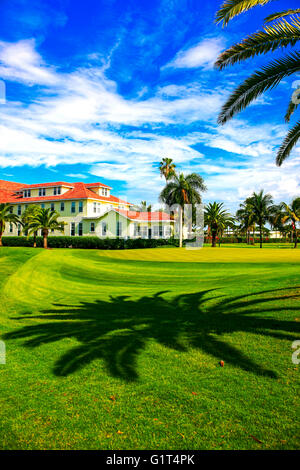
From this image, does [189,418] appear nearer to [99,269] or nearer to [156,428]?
[156,428]

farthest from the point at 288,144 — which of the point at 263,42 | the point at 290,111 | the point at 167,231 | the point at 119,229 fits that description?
the point at 167,231

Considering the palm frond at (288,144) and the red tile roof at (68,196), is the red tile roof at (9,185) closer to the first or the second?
the red tile roof at (68,196)

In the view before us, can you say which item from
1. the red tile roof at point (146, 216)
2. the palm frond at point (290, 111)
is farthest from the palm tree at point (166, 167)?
the palm frond at point (290, 111)

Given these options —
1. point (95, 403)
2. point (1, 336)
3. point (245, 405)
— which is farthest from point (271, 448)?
point (1, 336)

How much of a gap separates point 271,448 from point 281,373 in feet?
6.49

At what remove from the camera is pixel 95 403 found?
4.48 m

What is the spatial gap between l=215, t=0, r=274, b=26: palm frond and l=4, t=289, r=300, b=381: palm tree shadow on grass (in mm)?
8167

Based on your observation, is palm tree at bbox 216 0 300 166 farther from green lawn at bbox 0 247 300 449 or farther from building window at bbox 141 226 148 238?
building window at bbox 141 226 148 238

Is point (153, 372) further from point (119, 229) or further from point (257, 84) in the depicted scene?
point (119, 229)

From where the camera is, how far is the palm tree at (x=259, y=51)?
806cm

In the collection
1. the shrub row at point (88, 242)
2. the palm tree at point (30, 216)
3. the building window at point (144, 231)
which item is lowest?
the shrub row at point (88, 242)

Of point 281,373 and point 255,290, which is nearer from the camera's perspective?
point 281,373

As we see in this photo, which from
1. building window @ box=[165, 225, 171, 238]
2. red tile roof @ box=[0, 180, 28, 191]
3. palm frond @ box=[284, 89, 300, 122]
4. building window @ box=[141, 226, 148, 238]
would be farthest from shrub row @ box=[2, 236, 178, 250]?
palm frond @ box=[284, 89, 300, 122]

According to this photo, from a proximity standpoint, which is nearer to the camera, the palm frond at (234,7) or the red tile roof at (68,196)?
the palm frond at (234,7)
